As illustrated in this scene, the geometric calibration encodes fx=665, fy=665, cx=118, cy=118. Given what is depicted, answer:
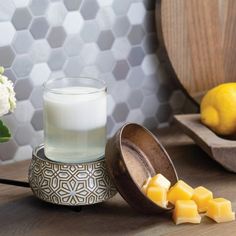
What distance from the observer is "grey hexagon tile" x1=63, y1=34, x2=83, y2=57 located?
1.26 m

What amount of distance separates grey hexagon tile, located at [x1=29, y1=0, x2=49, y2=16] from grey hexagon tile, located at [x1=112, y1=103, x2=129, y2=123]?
0.27 meters

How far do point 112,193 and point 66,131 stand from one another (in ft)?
0.40

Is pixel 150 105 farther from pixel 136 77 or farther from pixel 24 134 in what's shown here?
pixel 24 134

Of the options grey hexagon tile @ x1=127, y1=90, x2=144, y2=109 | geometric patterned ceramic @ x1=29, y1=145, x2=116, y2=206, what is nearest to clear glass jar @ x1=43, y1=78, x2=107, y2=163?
geometric patterned ceramic @ x1=29, y1=145, x2=116, y2=206

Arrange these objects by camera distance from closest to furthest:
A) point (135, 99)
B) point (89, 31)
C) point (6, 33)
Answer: point (6, 33), point (89, 31), point (135, 99)

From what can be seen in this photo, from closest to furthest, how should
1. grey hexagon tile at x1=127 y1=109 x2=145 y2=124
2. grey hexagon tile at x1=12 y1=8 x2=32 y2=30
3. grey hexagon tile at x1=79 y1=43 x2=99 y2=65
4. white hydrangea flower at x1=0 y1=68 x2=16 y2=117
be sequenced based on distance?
white hydrangea flower at x1=0 y1=68 x2=16 y2=117 → grey hexagon tile at x1=12 y1=8 x2=32 y2=30 → grey hexagon tile at x1=79 y1=43 x2=99 y2=65 → grey hexagon tile at x1=127 y1=109 x2=145 y2=124

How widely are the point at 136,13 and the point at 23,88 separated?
0.29 metres

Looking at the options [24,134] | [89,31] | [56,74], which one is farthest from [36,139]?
[89,31]

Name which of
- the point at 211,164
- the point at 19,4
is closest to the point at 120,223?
the point at 211,164

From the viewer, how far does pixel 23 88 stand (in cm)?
123

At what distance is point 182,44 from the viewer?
1.37m

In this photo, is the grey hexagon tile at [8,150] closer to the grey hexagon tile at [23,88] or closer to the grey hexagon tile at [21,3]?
the grey hexagon tile at [23,88]

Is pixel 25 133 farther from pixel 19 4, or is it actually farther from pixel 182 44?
pixel 182 44

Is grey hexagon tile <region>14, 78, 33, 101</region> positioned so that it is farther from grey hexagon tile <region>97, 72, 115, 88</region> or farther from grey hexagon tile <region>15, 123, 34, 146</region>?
grey hexagon tile <region>97, 72, 115, 88</region>
